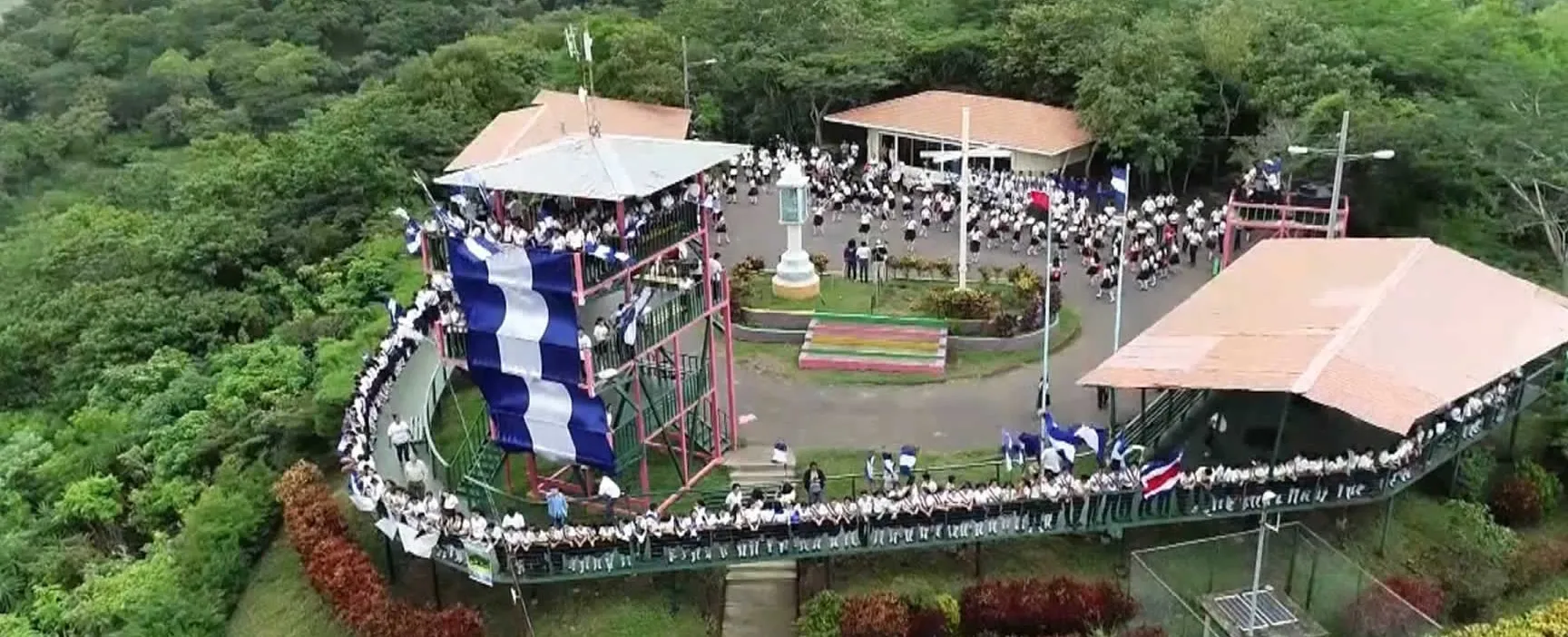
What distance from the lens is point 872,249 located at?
3256cm

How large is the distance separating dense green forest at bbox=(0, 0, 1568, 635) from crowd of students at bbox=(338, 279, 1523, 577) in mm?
5570

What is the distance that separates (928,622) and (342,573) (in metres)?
9.07

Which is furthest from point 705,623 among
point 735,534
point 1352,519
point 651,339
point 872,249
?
point 872,249

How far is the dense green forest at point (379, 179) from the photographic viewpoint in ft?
85.3

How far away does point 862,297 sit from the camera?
104 feet

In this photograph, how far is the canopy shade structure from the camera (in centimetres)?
1945

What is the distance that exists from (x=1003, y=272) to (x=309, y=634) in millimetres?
18868

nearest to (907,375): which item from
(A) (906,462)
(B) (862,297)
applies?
(B) (862,297)

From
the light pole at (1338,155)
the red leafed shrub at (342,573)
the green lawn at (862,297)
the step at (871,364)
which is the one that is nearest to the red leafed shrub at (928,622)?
the red leafed shrub at (342,573)

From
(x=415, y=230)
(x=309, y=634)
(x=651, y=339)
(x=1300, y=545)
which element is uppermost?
(x=415, y=230)

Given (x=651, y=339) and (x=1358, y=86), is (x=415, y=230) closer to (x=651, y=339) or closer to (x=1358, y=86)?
(x=651, y=339)

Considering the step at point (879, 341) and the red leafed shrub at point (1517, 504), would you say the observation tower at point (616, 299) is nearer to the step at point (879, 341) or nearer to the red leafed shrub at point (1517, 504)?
the step at point (879, 341)

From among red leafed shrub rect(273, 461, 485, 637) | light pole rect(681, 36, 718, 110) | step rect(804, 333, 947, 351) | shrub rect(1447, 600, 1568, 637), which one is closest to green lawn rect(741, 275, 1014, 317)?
step rect(804, 333, 947, 351)

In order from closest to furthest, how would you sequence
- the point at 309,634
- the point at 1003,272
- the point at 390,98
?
the point at 309,634
the point at 1003,272
the point at 390,98
